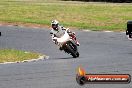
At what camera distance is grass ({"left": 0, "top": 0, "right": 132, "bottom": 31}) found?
44.1 m

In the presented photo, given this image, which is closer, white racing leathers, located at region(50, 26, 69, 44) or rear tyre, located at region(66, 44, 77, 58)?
white racing leathers, located at region(50, 26, 69, 44)

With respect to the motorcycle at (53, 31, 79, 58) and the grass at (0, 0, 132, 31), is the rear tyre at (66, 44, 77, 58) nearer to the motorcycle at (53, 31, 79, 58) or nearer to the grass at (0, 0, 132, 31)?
the motorcycle at (53, 31, 79, 58)

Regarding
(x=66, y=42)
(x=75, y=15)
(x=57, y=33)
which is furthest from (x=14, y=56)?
(x=75, y=15)

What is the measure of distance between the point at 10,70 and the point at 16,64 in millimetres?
2830

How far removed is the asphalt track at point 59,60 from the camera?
15.2m

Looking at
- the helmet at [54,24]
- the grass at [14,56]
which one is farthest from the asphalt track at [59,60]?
the helmet at [54,24]

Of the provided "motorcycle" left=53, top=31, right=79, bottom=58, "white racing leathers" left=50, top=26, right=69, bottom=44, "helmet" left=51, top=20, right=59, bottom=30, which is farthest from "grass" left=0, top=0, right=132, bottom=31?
"helmet" left=51, top=20, right=59, bottom=30

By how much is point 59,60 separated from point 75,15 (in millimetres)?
27522

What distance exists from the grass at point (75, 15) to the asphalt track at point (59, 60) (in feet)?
13.5

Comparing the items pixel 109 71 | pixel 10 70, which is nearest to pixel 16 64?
→ pixel 10 70

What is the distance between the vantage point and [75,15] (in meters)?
50.6

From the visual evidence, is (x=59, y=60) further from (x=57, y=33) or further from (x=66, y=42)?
(x=57, y=33)

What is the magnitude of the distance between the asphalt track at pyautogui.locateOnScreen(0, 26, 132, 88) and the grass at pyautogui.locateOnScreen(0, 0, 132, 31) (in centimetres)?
411

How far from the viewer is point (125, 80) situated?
9.12 metres
